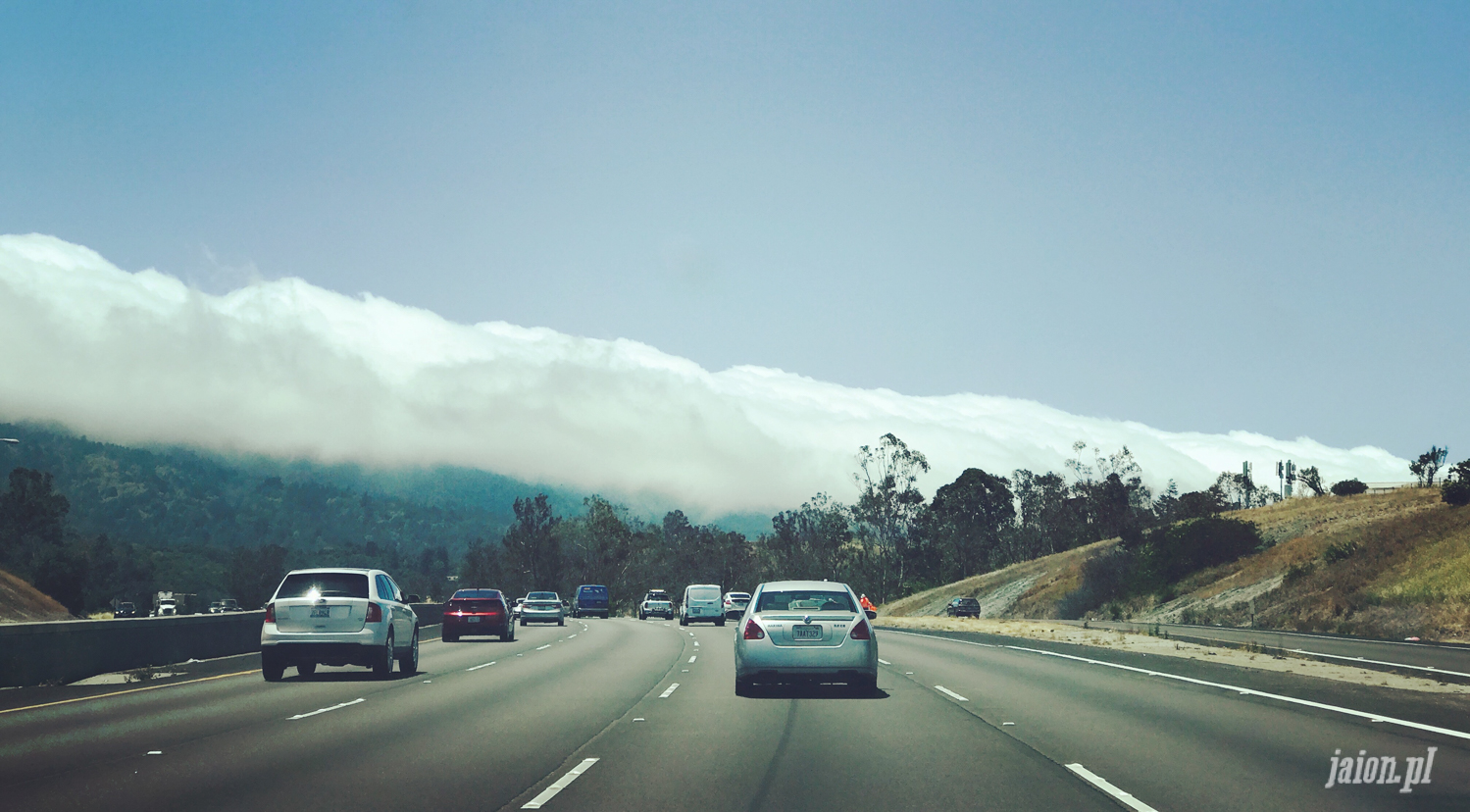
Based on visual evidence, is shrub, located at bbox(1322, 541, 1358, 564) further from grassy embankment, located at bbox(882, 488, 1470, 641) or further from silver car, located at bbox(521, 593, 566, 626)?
silver car, located at bbox(521, 593, 566, 626)

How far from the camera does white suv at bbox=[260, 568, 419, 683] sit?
20.6 metres

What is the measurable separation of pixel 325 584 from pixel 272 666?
1.57m

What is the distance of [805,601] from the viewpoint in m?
18.2

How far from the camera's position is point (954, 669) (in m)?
23.7

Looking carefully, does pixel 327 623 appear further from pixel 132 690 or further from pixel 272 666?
pixel 132 690

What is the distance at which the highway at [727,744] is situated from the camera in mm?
9234

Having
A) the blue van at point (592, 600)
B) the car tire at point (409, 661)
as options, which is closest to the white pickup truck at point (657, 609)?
the blue van at point (592, 600)

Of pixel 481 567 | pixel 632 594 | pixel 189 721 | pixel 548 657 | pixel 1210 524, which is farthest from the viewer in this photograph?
pixel 481 567

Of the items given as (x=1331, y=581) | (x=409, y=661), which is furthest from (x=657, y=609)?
(x=409, y=661)

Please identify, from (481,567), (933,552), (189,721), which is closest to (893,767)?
(189,721)

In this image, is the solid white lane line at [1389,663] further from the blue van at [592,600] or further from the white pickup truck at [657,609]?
the blue van at [592,600]

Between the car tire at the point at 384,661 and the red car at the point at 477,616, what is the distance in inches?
733

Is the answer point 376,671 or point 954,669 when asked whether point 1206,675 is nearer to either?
point 954,669

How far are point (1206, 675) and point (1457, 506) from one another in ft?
131
